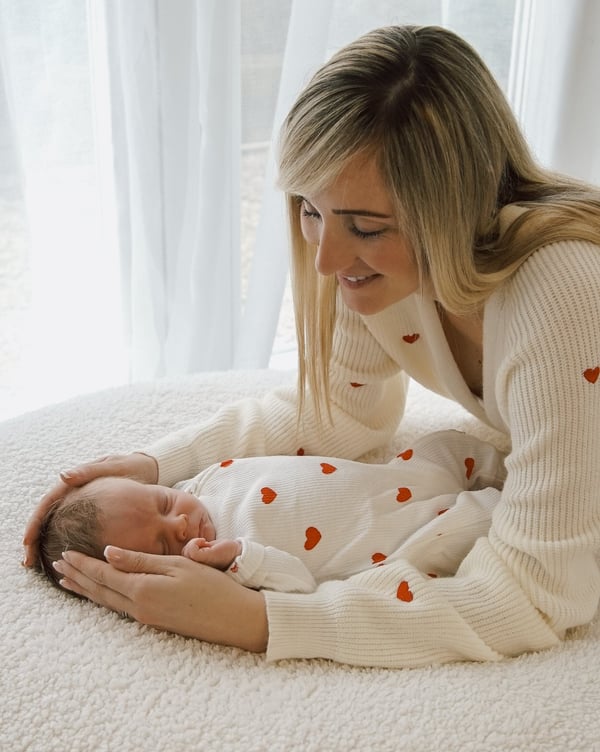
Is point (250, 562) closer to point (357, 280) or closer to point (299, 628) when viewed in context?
point (299, 628)

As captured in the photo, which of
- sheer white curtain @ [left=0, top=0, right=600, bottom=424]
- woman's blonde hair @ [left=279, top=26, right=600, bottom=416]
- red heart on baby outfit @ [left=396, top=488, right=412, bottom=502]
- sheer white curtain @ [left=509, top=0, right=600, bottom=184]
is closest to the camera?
woman's blonde hair @ [left=279, top=26, right=600, bottom=416]

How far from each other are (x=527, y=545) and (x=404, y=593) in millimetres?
170

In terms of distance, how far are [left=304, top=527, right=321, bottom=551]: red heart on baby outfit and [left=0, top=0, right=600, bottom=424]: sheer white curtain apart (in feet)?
3.18

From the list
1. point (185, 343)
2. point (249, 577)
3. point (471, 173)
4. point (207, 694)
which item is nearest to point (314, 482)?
point (249, 577)

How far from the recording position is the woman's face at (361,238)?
122 cm

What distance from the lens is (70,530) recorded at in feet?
4.34

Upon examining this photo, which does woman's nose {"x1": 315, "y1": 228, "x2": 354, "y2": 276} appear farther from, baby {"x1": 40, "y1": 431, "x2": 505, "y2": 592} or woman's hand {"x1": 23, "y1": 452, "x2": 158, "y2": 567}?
woman's hand {"x1": 23, "y1": 452, "x2": 158, "y2": 567}

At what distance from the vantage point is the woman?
3.98ft

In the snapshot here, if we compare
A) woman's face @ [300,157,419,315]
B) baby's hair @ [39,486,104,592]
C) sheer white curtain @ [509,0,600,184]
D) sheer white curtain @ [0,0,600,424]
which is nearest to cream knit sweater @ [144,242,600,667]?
woman's face @ [300,157,419,315]

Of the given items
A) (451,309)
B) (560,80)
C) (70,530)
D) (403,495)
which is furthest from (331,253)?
(560,80)

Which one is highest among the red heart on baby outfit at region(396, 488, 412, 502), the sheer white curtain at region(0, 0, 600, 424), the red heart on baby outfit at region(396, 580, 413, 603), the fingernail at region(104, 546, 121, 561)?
the sheer white curtain at region(0, 0, 600, 424)

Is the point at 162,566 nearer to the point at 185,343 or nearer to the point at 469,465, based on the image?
the point at 469,465

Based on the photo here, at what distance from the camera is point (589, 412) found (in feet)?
4.02

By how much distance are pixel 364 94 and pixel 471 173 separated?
0.17 metres
